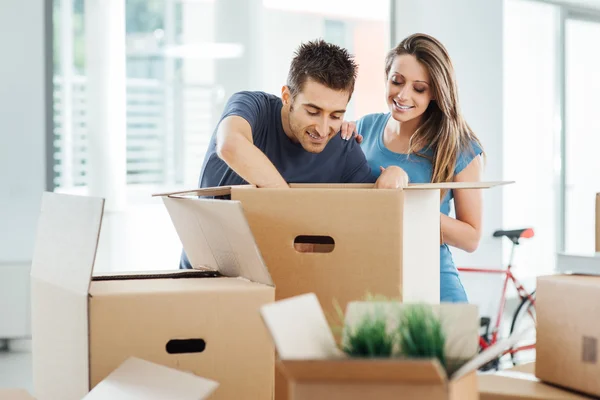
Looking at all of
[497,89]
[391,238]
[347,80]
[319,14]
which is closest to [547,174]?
[497,89]

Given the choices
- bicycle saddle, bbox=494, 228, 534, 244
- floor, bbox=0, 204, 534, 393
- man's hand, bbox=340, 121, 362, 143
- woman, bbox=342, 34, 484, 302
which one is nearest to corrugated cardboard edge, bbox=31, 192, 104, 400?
man's hand, bbox=340, 121, 362, 143

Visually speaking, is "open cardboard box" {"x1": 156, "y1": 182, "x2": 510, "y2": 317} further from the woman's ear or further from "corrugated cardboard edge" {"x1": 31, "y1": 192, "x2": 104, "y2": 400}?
the woman's ear

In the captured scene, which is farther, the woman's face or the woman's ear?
the woman's face

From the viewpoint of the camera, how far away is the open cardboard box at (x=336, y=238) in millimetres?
1403

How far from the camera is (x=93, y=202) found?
4.07 feet

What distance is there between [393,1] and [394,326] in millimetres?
4568

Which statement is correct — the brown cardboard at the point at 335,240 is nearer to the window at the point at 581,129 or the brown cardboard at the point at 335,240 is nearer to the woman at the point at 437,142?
the woman at the point at 437,142

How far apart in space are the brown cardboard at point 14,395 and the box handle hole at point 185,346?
27 cm

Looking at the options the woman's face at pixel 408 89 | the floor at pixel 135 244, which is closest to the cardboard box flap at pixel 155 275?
the woman's face at pixel 408 89

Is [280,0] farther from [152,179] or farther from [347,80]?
[347,80]

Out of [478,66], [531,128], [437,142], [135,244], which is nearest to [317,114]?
[437,142]

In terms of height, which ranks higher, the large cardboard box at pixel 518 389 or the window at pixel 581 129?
the window at pixel 581 129

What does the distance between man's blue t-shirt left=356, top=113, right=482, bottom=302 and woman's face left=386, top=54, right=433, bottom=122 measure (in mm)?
117

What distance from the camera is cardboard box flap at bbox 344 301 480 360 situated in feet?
3.01
